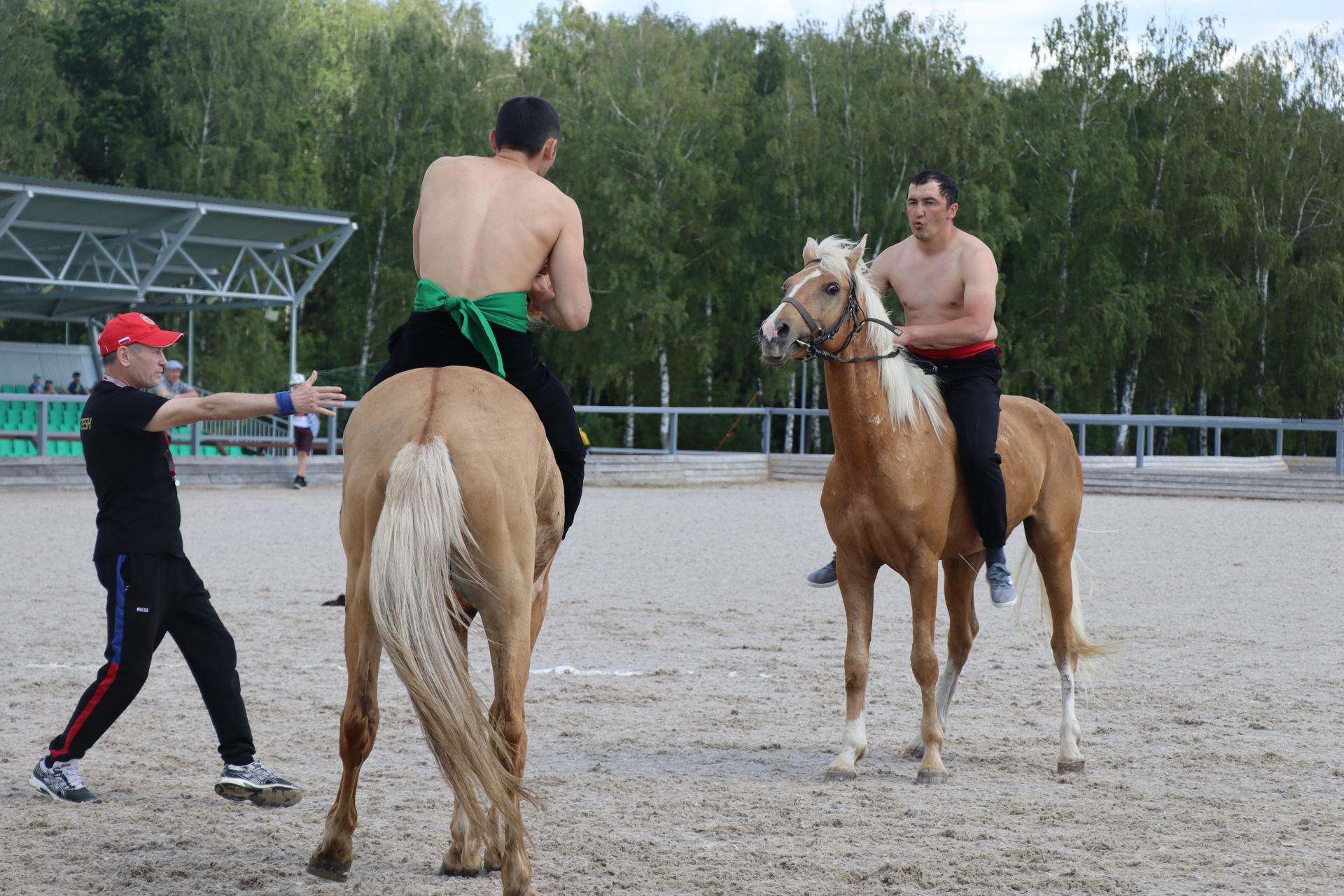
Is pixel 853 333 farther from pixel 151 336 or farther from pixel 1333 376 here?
pixel 1333 376

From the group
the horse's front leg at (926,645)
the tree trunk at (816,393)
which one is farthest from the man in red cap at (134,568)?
the tree trunk at (816,393)

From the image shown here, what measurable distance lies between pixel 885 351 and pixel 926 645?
1219 millimetres

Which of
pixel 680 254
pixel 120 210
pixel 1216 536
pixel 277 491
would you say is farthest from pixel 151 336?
pixel 680 254

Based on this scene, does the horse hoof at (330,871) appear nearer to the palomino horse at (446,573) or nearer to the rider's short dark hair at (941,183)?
the palomino horse at (446,573)

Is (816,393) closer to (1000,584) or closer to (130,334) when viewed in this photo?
(1000,584)

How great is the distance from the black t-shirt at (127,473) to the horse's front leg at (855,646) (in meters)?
2.59

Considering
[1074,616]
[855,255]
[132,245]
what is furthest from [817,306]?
[132,245]

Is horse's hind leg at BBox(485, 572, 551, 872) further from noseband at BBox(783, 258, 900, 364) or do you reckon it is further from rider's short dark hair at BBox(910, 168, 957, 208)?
rider's short dark hair at BBox(910, 168, 957, 208)

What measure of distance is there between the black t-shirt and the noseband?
241 centimetres

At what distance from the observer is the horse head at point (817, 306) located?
517 cm

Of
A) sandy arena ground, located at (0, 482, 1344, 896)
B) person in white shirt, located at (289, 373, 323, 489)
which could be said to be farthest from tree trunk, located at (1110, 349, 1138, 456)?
sandy arena ground, located at (0, 482, 1344, 896)

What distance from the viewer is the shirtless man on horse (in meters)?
5.65

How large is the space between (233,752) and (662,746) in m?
1.79

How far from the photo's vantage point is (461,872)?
13.2 feet
